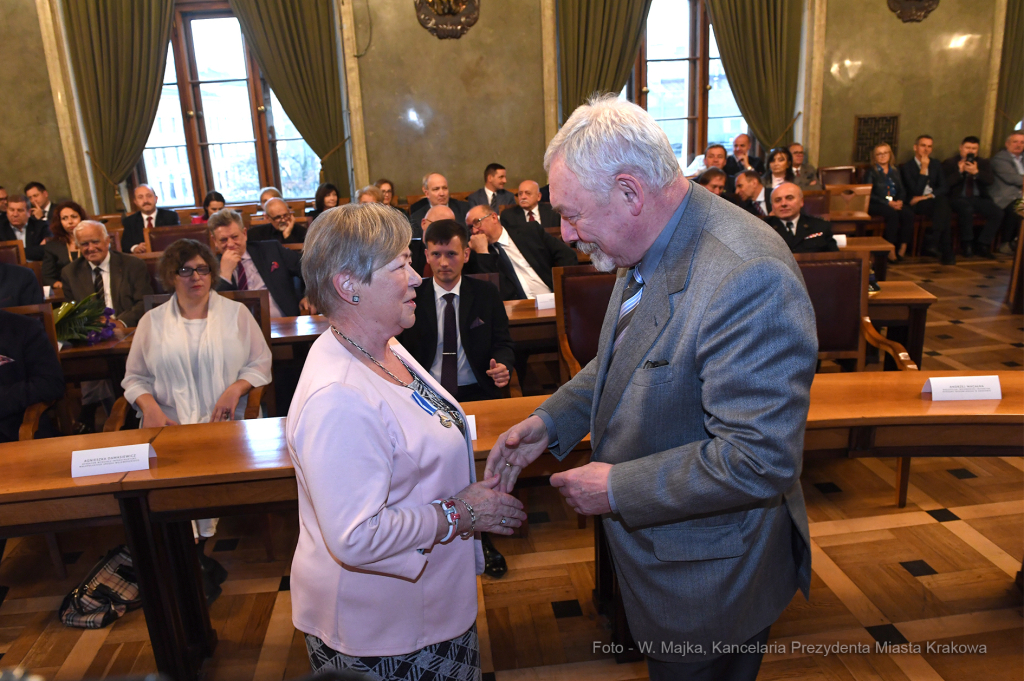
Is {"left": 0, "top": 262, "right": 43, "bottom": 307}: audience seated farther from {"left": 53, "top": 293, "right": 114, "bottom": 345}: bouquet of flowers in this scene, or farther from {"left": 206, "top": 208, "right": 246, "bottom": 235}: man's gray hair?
{"left": 206, "top": 208, "right": 246, "bottom": 235}: man's gray hair

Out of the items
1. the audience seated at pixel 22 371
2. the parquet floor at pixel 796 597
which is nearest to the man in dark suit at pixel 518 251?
the parquet floor at pixel 796 597

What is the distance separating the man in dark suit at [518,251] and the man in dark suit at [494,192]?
2963 millimetres

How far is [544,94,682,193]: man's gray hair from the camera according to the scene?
1.22 m

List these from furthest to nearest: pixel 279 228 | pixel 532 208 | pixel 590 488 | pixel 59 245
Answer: pixel 532 208 → pixel 59 245 → pixel 279 228 → pixel 590 488

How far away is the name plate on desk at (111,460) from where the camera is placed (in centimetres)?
199

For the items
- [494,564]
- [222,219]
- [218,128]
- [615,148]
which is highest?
[218,128]

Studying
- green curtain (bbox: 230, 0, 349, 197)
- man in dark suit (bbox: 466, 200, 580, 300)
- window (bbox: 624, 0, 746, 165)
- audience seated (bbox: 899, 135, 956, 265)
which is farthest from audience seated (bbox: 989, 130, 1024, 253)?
green curtain (bbox: 230, 0, 349, 197)

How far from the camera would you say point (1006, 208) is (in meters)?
9.07

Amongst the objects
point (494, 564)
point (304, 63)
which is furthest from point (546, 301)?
point (304, 63)

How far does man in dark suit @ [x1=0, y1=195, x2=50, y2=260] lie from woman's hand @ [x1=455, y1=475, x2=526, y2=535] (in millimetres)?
8010

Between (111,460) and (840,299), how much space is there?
10.5ft

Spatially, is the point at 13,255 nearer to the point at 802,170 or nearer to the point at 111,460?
the point at 111,460

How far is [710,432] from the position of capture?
1.20m

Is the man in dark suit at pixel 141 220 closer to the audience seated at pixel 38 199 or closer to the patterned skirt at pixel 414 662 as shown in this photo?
the audience seated at pixel 38 199
